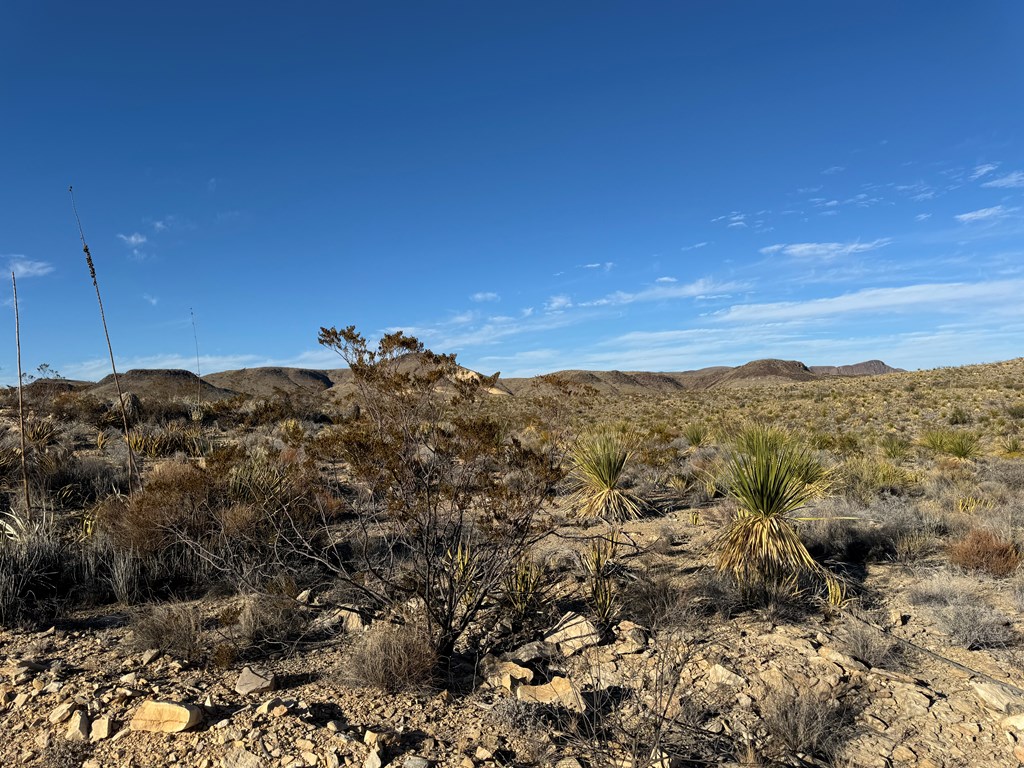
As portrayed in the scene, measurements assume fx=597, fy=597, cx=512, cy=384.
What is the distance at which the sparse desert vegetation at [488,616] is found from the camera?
3.88m

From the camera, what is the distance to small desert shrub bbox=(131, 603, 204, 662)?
4.85m

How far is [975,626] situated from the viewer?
5367 millimetres

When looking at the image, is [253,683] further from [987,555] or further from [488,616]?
[987,555]

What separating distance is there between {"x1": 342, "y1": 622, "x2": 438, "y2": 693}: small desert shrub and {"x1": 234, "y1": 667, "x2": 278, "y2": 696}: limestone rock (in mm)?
514

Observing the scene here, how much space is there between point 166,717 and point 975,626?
654cm

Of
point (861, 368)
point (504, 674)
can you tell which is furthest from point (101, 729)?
point (861, 368)

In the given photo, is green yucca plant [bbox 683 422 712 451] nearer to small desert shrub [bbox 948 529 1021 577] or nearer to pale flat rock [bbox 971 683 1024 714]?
small desert shrub [bbox 948 529 1021 577]

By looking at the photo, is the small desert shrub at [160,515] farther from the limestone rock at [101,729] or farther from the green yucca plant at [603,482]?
the green yucca plant at [603,482]

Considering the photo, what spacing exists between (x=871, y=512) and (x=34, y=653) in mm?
10041

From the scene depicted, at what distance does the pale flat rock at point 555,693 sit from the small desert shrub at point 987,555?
5.38 m

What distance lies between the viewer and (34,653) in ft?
15.8

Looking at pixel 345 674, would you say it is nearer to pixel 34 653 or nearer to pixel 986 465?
pixel 34 653

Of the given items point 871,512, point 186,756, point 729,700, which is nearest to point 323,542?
point 186,756

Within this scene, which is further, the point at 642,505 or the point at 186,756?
the point at 642,505
